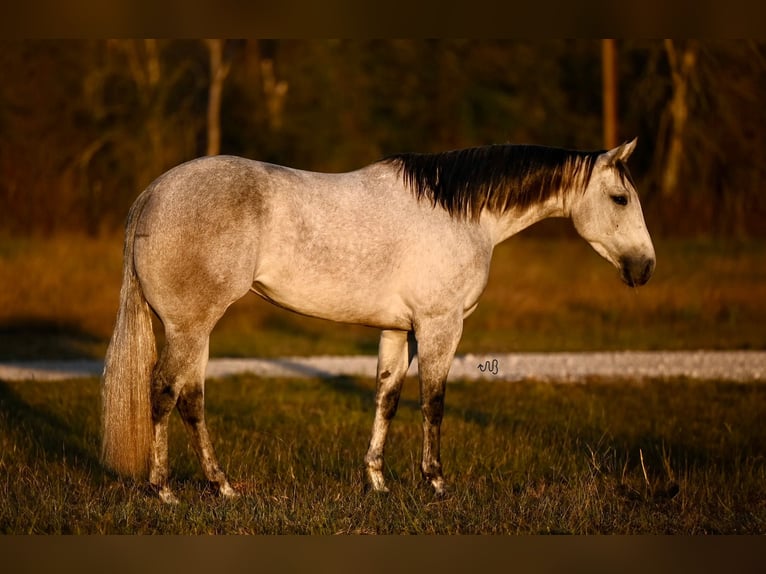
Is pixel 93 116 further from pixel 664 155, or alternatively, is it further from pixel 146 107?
pixel 664 155

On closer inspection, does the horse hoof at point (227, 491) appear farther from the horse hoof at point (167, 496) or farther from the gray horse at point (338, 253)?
the horse hoof at point (167, 496)

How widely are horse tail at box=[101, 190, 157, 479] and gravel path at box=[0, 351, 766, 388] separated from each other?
5568mm

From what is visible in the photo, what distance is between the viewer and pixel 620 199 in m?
6.86

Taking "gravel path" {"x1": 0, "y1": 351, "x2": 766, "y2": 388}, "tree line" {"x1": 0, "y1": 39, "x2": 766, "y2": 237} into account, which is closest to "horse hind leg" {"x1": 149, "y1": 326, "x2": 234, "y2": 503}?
"gravel path" {"x1": 0, "y1": 351, "x2": 766, "y2": 388}

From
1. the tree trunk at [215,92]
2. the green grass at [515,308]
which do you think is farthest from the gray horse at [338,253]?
the tree trunk at [215,92]

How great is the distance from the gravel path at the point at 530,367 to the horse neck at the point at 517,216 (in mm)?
5034

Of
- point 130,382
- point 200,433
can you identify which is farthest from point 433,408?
point 130,382

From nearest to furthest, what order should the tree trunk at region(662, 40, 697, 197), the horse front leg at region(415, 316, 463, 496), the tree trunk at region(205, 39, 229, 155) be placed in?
the horse front leg at region(415, 316, 463, 496) → the tree trunk at region(662, 40, 697, 197) → the tree trunk at region(205, 39, 229, 155)

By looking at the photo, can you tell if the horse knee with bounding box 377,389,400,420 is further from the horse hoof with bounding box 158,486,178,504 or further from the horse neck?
the horse hoof with bounding box 158,486,178,504

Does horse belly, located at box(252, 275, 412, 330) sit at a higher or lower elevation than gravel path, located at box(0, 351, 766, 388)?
higher

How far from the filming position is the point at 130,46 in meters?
27.0

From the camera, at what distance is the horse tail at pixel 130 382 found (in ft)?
20.7

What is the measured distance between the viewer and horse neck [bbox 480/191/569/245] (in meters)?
6.92

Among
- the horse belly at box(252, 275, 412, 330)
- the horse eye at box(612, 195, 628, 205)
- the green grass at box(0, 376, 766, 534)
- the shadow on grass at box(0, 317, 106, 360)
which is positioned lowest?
the shadow on grass at box(0, 317, 106, 360)
